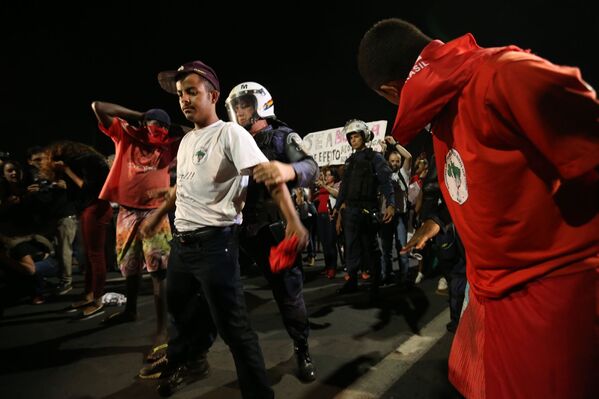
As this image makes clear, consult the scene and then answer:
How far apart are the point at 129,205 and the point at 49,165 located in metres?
2.40

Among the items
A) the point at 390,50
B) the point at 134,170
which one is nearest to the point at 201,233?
the point at 390,50

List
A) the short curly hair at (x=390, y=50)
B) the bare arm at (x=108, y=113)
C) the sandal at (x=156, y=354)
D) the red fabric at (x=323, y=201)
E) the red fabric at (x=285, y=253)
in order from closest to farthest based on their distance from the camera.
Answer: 1. the short curly hair at (x=390, y=50)
2. the red fabric at (x=285, y=253)
3. the sandal at (x=156, y=354)
4. the bare arm at (x=108, y=113)
5. the red fabric at (x=323, y=201)

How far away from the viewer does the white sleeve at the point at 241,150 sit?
2412 mm

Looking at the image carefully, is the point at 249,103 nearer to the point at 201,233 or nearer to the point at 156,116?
the point at 156,116

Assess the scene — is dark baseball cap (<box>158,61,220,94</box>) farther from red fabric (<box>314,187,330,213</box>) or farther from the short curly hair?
red fabric (<box>314,187,330,213</box>)

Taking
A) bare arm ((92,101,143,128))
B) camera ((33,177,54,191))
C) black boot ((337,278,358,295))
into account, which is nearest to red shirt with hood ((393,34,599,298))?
bare arm ((92,101,143,128))

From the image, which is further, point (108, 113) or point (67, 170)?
point (67, 170)

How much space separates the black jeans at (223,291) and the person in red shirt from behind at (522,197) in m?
1.50

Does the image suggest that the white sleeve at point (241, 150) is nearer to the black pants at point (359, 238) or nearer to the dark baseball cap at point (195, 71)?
the dark baseball cap at point (195, 71)

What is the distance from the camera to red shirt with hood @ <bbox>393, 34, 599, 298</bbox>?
97cm

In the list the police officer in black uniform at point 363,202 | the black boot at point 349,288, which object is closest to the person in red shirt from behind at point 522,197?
the police officer in black uniform at point 363,202

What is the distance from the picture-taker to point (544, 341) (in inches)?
45.4

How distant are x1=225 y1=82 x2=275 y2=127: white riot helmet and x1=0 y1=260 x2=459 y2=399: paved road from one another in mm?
2380

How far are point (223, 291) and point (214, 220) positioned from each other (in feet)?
1.56
